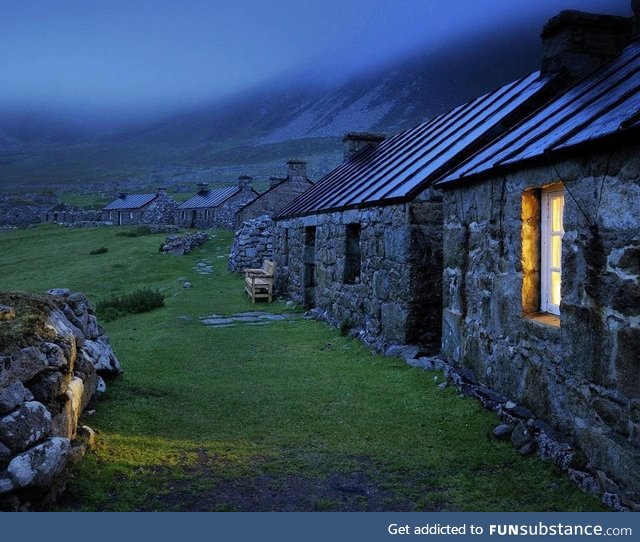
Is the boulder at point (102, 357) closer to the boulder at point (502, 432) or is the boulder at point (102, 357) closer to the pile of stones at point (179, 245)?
the boulder at point (502, 432)

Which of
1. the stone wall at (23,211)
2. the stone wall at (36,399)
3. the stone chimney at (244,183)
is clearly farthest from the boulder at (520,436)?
the stone wall at (23,211)

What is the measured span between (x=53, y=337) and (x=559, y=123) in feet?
18.7

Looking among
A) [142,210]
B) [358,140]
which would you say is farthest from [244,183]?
[358,140]

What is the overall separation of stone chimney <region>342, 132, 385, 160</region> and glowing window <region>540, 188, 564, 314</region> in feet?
45.9

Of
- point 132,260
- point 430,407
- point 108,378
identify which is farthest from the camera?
point 132,260

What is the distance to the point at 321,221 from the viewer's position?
1443cm

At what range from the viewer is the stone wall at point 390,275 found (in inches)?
367

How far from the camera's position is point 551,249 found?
593cm

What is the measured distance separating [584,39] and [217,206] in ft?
140

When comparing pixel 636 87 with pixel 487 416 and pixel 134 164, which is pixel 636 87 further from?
pixel 134 164

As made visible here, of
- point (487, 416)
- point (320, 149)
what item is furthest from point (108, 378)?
point (320, 149)

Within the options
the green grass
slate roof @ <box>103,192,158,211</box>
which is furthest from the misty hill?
the green grass

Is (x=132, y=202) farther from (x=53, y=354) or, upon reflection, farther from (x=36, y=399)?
(x=36, y=399)

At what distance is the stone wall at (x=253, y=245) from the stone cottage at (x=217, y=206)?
68.8 ft
